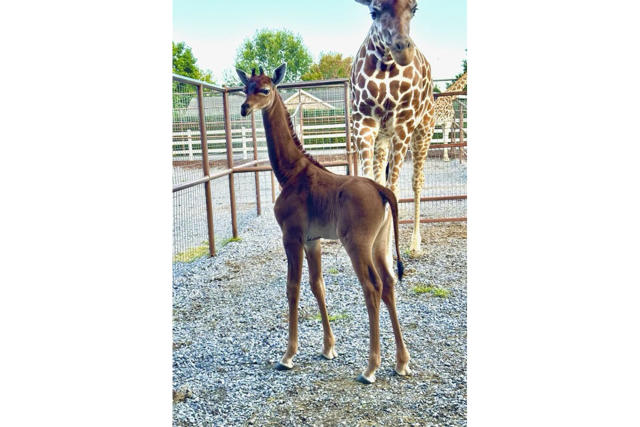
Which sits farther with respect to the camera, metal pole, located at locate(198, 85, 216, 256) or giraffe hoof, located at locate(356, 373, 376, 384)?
metal pole, located at locate(198, 85, 216, 256)

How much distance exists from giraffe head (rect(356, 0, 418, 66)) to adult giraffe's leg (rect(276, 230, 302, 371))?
0.85 meters

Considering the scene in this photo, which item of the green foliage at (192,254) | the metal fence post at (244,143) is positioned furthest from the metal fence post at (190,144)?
the green foliage at (192,254)

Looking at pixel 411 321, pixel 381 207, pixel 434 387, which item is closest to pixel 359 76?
pixel 381 207

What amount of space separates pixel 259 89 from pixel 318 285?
82 cm

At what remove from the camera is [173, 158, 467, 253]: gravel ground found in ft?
10.4

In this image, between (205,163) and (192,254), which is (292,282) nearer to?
(192,254)

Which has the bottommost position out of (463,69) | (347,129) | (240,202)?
(240,202)

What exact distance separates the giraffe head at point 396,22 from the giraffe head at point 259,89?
1.52ft

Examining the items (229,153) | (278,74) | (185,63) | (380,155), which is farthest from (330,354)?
(229,153)

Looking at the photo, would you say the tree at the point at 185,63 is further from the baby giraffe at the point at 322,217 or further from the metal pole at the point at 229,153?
the baby giraffe at the point at 322,217

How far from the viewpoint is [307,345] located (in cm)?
219

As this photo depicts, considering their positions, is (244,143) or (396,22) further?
(244,143)

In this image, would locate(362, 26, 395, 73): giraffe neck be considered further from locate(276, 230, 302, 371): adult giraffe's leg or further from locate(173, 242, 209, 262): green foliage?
locate(173, 242, 209, 262): green foliage

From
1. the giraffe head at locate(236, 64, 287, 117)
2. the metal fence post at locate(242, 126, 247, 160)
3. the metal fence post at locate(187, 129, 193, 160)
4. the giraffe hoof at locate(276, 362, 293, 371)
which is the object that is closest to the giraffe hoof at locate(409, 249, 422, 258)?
the giraffe hoof at locate(276, 362, 293, 371)
